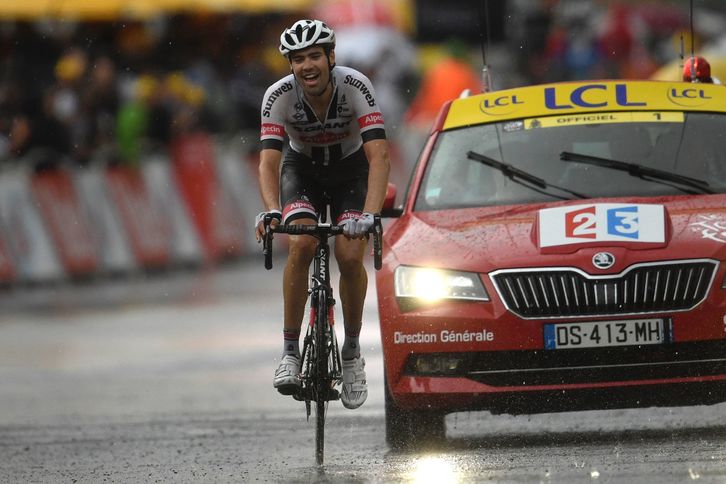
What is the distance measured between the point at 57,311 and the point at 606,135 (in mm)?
11146

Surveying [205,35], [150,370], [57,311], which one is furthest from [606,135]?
[205,35]

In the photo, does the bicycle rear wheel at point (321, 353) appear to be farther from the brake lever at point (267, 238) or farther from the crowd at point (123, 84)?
the crowd at point (123, 84)

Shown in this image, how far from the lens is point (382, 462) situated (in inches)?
377

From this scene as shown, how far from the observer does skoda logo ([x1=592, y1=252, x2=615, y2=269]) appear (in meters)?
9.60

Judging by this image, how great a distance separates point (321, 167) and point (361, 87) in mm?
554

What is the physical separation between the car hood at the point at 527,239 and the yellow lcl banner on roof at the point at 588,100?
91cm

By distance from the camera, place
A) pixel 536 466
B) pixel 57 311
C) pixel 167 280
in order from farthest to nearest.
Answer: pixel 167 280 < pixel 57 311 < pixel 536 466

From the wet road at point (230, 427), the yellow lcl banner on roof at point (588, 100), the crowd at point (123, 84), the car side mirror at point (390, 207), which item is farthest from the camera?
the crowd at point (123, 84)

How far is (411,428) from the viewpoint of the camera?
1026 centimetres

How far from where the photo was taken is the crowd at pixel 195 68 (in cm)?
2420

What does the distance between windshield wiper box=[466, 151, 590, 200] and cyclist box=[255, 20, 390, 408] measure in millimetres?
790

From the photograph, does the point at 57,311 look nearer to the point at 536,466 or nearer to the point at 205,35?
the point at 205,35

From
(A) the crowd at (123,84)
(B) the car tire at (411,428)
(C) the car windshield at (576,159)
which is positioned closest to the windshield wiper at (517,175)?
(C) the car windshield at (576,159)

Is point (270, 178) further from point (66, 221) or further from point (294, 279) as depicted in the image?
point (66, 221)
